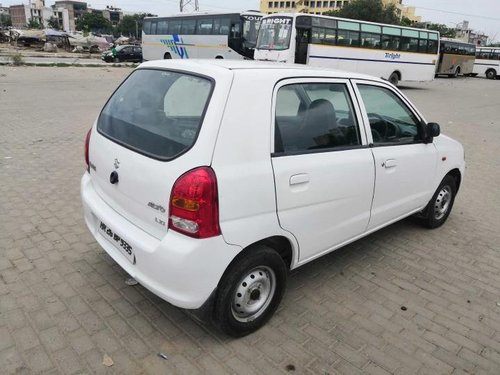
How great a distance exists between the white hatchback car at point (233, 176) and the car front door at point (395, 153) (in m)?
0.02

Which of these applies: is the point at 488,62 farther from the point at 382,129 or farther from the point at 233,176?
the point at 233,176

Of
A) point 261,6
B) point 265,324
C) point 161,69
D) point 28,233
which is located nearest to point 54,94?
point 28,233

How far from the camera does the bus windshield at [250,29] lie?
22.4 m

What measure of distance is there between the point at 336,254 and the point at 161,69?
2.36m

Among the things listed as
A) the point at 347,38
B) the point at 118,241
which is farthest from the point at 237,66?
the point at 347,38

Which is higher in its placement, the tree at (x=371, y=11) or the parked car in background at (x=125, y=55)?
the tree at (x=371, y=11)

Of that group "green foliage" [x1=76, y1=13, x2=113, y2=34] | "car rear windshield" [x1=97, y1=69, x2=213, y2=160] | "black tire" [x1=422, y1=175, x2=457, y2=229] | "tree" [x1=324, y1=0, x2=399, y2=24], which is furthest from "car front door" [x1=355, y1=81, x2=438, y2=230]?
"green foliage" [x1=76, y1=13, x2=113, y2=34]

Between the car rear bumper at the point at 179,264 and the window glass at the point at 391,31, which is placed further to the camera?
the window glass at the point at 391,31

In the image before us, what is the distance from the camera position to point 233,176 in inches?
95.0

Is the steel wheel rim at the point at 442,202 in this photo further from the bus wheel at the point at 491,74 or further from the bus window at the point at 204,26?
the bus wheel at the point at 491,74

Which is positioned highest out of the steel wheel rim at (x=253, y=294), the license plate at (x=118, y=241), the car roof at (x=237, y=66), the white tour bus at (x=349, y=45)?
the white tour bus at (x=349, y=45)

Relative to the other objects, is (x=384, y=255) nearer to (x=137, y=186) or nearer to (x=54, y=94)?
(x=137, y=186)

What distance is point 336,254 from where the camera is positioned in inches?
160

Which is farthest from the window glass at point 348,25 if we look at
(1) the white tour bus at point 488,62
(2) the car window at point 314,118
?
(1) the white tour bus at point 488,62
